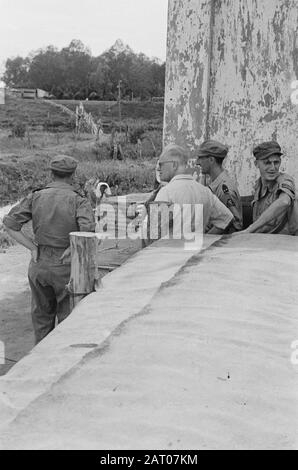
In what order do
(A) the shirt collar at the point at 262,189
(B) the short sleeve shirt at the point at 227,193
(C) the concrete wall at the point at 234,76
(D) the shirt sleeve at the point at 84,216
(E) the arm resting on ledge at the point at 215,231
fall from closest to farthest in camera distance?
1. (D) the shirt sleeve at the point at 84,216
2. (E) the arm resting on ledge at the point at 215,231
3. (A) the shirt collar at the point at 262,189
4. (B) the short sleeve shirt at the point at 227,193
5. (C) the concrete wall at the point at 234,76

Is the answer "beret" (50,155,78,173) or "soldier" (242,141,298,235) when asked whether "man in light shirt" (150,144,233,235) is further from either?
"beret" (50,155,78,173)

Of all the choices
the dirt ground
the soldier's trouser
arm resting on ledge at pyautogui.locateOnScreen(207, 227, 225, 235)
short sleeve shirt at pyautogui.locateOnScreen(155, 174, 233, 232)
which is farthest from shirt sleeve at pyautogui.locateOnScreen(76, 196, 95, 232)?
the dirt ground

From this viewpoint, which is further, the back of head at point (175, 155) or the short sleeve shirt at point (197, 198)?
the back of head at point (175, 155)

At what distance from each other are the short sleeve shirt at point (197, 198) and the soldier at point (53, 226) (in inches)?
22.4

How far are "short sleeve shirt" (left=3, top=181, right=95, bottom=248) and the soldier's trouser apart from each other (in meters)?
0.10

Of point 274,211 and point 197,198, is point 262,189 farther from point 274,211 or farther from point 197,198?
point 197,198

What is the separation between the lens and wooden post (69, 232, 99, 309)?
3828mm

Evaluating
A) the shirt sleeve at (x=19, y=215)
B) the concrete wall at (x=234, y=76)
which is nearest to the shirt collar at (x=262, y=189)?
the concrete wall at (x=234, y=76)

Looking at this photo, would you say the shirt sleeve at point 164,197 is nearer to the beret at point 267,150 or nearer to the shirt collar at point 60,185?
the shirt collar at point 60,185

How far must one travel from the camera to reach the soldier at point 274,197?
16.0 ft

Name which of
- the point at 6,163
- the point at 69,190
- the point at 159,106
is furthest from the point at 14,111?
the point at 69,190

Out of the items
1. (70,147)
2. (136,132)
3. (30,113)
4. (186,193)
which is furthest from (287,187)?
(30,113)

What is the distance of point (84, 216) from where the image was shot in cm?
483

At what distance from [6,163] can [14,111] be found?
28.8m
